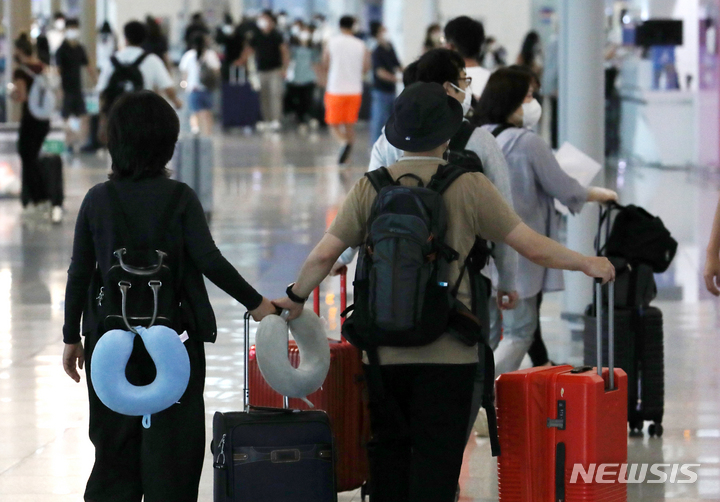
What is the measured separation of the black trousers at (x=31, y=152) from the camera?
40.5 feet

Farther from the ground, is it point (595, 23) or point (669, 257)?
point (595, 23)

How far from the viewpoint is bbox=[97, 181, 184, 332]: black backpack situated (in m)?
3.50

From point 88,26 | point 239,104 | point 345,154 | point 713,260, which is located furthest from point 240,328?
point 239,104

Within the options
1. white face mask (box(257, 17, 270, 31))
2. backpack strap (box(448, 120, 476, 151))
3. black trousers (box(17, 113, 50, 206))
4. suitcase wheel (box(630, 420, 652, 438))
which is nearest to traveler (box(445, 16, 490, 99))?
backpack strap (box(448, 120, 476, 151))

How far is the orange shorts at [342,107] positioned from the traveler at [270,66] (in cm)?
684

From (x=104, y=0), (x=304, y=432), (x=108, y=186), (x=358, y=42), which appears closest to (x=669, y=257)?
(x=304, y=432)

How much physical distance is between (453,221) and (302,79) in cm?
2276

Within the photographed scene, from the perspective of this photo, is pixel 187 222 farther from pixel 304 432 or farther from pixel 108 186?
pixel 304 432

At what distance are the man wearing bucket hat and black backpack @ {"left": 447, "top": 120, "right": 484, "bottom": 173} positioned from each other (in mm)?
802

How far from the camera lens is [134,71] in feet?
36.8

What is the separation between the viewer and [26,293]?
8.97 meters

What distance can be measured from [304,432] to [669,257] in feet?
7.73

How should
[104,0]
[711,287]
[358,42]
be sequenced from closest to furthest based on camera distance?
[711,287], [358,42], [104,0]

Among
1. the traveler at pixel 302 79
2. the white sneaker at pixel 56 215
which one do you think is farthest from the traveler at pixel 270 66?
the white sneaker at pixel 56 215
